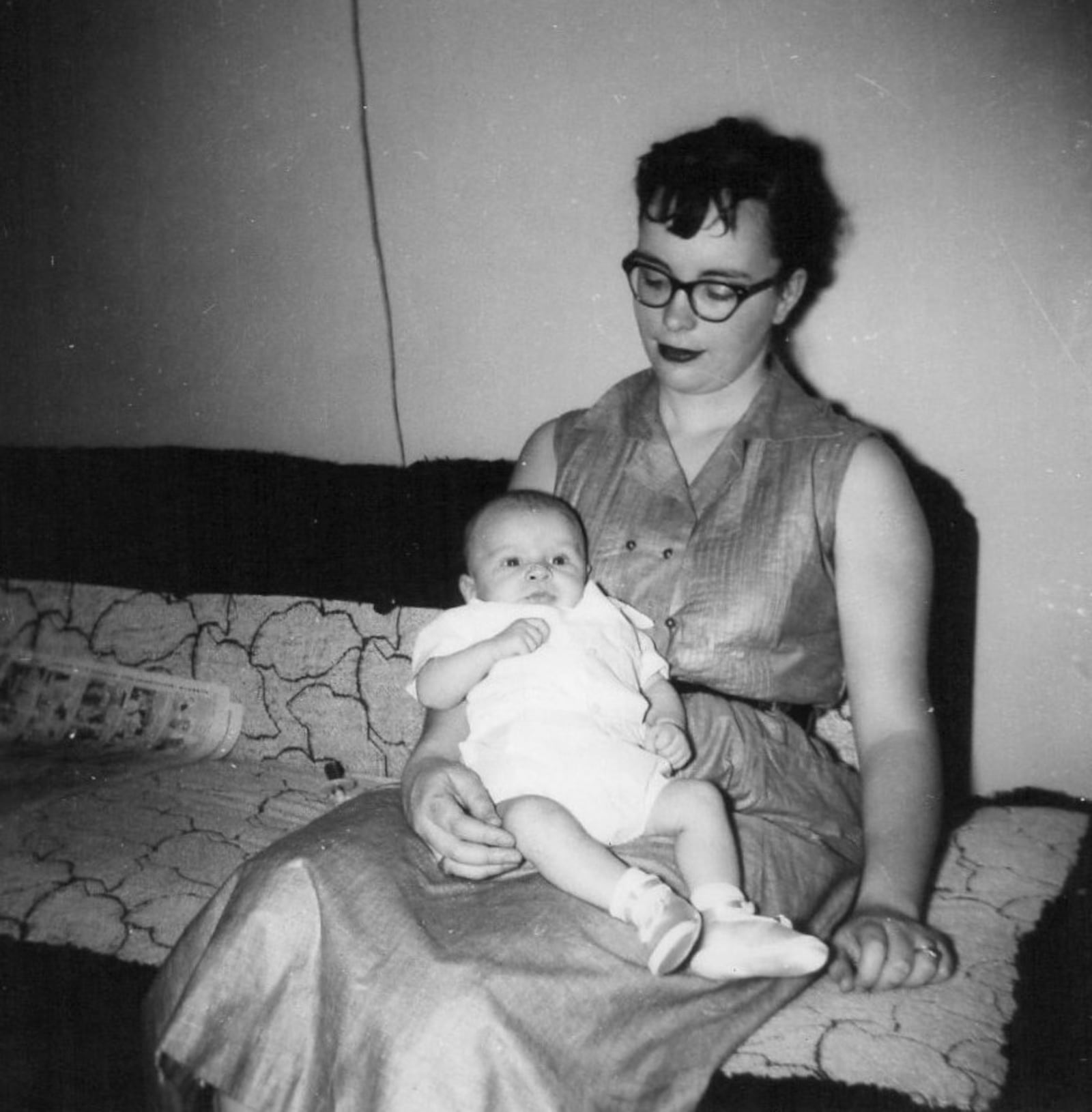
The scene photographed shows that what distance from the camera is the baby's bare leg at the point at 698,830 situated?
1.04 meters

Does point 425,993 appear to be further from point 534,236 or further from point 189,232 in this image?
point 189,232

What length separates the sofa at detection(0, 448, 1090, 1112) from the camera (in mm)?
1060

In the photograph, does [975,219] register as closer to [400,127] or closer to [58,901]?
[400,127]

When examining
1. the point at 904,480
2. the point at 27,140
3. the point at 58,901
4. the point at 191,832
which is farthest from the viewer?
the point at 27,140

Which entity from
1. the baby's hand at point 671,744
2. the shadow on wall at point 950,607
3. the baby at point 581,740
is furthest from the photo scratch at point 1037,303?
the baby's hand at point 671,744

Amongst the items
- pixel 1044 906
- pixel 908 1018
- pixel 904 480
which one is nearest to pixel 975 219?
pixel 904 480

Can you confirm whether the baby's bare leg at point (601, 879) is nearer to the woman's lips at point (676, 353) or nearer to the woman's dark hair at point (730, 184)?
the woman's lips at point (676, 353)

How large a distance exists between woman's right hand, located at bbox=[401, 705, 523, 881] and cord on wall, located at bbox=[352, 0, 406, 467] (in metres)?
1.20

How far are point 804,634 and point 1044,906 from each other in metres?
0.52

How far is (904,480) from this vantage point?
1358 millimetres

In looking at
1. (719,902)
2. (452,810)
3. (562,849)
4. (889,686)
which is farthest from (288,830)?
(889,686)

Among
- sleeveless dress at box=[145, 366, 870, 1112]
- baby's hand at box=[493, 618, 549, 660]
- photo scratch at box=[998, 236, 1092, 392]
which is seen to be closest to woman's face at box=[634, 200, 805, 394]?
sleeveless dress at box=[145, 366, 870, 1112]

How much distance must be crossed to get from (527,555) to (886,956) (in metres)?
0.68

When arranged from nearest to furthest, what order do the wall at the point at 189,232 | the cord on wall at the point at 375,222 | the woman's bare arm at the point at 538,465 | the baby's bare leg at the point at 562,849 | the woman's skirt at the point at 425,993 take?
the woman's skirt at the point at 425,993 → the baby's bare leg at the point at 562,849 → the woman's bare arm at the point at 538,465 → the cord on wall at the point at 375,222 → the wall at the point at 189,232
